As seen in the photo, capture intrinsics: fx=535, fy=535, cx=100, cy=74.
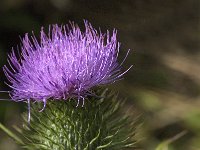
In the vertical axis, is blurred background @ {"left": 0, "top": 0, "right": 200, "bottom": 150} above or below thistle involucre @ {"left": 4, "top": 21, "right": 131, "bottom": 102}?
above

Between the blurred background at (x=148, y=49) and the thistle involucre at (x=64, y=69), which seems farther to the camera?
the blurred background at (x=148, y=49)

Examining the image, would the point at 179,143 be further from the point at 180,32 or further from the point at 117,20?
the point at 180,32

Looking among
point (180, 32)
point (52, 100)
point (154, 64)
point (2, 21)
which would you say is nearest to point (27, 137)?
point (52, 100)

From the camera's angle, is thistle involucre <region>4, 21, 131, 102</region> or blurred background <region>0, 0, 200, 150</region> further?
blurred background <region>0, 0, 200, 150</region>

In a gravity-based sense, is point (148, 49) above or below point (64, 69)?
above

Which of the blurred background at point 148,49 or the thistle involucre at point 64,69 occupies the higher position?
the blurred background at point 148,49
